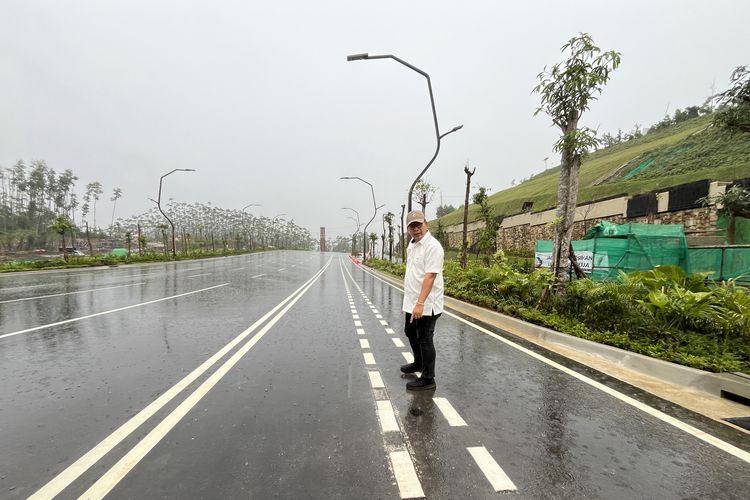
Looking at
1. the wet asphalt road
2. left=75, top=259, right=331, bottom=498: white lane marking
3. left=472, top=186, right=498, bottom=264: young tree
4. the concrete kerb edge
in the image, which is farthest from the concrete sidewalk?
left=472, top=186, right=498, bottom=264: young tree

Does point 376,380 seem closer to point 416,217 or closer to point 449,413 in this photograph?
point 449,413

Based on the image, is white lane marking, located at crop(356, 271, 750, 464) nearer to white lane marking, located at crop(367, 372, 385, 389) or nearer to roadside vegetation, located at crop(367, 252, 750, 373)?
roadside vegetation, located at crop(367, 252, 750, 373)

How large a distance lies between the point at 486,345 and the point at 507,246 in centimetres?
4071

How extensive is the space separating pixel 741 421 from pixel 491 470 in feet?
9.62

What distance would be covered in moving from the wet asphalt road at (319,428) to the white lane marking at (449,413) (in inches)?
0.9

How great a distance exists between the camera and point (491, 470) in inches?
103

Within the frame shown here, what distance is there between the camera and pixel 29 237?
70.8 meters

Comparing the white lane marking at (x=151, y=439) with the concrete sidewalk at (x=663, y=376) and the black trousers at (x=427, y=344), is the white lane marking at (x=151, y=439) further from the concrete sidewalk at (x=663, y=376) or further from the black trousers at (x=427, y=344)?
the concrete sidewalk at (x=663, y=376)

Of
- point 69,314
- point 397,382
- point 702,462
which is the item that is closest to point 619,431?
point 702,462

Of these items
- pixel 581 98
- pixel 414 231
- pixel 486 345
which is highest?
pixel 581 98

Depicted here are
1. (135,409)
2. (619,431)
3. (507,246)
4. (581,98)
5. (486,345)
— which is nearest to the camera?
(619,431)

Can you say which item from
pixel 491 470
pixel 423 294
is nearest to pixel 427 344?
pixel 423 294

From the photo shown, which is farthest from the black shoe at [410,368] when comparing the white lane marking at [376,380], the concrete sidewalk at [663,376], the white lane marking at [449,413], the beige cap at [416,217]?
the concrete sidewalk at [663,376]

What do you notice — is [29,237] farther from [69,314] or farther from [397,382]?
[397,382]
